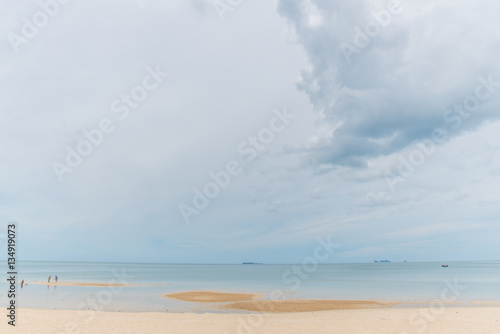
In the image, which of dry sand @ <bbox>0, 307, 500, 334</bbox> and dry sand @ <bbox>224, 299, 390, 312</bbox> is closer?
dry sand @ <bbox>0, 307, 500, 334</bbox>

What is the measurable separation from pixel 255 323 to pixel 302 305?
47.3 feet

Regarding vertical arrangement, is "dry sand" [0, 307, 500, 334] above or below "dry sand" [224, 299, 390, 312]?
below

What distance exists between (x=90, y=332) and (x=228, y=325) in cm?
884

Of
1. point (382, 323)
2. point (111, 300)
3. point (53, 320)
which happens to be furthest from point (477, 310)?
point (111, 300)

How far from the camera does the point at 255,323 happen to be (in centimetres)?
2361

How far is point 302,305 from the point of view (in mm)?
36344

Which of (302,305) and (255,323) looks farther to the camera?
(302,305)

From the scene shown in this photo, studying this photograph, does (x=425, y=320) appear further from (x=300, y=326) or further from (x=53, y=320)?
(x=53, y=320)

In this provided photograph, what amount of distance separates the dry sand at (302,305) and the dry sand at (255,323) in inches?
292

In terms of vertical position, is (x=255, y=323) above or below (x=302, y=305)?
below

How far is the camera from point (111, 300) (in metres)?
39.5

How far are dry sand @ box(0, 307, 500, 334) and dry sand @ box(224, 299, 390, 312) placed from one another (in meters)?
7.42

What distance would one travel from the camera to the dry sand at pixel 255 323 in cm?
2085

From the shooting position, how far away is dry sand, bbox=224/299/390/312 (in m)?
33.9
